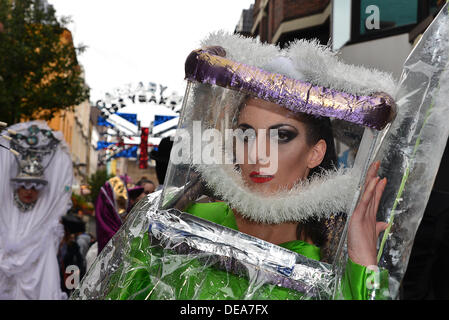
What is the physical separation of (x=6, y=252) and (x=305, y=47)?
392 cm

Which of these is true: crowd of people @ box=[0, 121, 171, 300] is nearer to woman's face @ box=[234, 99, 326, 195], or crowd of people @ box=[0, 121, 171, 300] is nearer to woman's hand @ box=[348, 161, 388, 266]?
woman's face @ box=[234, 99, 326, 195]

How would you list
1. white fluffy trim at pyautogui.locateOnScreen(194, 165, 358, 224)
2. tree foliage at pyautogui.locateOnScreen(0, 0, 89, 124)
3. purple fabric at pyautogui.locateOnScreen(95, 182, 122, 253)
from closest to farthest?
1. white fluffy trim at pyautogui.locateOnScreen(194, 165, 358, 224)
2. purple fabric at pyautogui.locateOnScreen(95, 182, 122, 253)
3. tree foliage at pyautogui.locateOnScreen(0, 0, 89, 124)

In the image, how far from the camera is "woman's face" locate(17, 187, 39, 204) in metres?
4.76

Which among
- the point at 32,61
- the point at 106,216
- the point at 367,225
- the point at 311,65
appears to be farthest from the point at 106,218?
the point at 32,61

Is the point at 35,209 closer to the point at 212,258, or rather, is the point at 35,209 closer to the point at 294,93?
the point at 212,258

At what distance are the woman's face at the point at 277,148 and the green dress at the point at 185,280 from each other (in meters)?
0.19

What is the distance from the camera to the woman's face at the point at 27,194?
15.6 ft

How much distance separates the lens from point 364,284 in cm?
132

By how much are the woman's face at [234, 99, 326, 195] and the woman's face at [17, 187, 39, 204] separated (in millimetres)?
3622

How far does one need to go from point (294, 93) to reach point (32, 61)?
→ 12268 millimetres

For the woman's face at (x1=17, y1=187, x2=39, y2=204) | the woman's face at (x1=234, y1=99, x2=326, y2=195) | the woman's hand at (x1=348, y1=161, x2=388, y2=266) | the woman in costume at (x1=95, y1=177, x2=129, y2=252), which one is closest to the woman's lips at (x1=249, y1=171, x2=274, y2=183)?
the woman's face at (x1=234, y1=99, x2=326, y2=195)

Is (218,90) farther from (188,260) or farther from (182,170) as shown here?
(188,260)

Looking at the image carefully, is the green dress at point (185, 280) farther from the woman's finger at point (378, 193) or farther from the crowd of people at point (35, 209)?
the crowd of people at point (35, 209)

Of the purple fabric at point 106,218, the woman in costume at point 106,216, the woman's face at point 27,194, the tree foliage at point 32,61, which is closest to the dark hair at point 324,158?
the woman in costume at point 106,216
